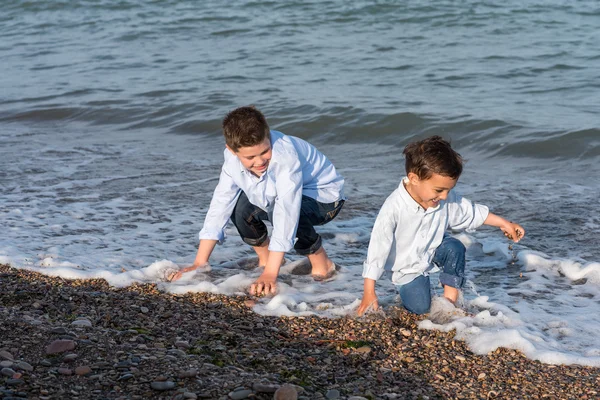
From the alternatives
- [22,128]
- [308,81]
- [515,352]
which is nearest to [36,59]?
[22,128]

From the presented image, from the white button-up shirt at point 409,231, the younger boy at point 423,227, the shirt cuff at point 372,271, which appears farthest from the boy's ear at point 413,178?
the shirt cuff at point 372,271

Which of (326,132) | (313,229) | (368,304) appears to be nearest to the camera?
(368,304)

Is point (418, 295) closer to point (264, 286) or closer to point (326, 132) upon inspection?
point (264, 286)

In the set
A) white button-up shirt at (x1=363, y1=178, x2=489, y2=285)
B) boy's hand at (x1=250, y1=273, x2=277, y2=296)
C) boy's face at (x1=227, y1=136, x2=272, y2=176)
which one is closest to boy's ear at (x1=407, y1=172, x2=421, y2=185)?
white button-up shirt at (x1=363, y1=178, x2=489, y2=285)

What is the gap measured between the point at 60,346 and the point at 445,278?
83.6 inches

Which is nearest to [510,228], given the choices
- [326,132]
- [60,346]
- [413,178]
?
[413,178]

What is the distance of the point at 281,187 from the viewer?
4504mm

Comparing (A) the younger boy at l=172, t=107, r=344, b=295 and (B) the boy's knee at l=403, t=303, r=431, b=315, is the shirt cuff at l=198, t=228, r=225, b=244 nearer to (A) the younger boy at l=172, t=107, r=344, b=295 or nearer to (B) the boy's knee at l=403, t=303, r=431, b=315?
(A) the younger boy at l=172, t=107, r=344, b=295

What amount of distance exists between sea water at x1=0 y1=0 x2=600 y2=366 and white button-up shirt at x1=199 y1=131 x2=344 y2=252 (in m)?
0.37

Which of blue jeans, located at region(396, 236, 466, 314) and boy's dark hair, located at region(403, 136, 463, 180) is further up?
boy's dark hair, located at region(403, 136, 463, 180)

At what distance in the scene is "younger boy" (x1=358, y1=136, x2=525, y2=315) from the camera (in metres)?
3.94

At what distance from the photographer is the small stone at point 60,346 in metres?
3.34

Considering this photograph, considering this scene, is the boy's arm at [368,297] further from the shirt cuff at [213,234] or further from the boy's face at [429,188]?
the shirt cuff at [213,234]

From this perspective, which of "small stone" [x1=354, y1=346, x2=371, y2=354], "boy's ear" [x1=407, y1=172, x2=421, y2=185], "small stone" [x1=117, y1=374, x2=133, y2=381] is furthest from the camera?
"boy's ear" [x1=407, y1=172, x2=421, y2=185]
